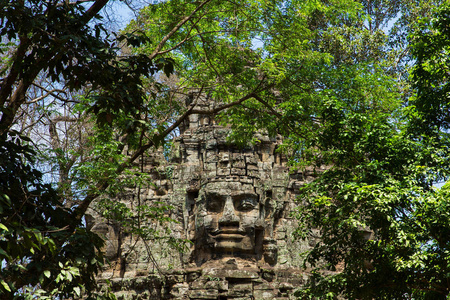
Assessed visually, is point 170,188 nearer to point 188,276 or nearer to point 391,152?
point 188,276

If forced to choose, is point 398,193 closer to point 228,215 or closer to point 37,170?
point 37,170

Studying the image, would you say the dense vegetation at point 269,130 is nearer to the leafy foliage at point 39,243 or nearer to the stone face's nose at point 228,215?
the leafy foliage at point 39,243

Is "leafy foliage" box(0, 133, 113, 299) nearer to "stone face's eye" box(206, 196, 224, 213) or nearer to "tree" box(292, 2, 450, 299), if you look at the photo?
"tree" box(292, 2, 450, 299)

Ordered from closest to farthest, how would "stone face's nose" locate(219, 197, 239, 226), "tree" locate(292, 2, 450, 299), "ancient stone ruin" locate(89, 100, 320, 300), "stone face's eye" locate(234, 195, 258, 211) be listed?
"tree" locate(292, 2, 450, 299) → "ancient stone ruin" locate(89, 100, 320, 300) → "stone face's nose" locate(219, 197, 239, 226) → "stone face's eye" locate(234, 195, 258, 211)

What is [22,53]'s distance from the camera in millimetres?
6047

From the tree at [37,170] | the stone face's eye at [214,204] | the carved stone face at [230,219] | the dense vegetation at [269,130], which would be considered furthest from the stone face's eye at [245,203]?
the tree at [37,170]

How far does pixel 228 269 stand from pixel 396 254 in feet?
16.8

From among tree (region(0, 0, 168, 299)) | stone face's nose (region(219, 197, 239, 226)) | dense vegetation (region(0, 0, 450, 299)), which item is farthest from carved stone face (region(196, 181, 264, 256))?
tree (region(0, 0, 168, 299))

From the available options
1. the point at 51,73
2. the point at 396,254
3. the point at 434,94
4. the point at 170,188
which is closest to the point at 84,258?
the point at 51,73

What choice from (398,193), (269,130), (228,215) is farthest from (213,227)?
(398,193)

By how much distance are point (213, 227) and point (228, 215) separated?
17.2 inches

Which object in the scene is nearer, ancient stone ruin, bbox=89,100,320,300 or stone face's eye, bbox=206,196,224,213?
ancient stone ruin, bbox=89,100,320,300

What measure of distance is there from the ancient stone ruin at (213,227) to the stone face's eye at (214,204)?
→ 0.02 m

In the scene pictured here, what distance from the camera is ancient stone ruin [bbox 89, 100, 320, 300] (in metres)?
12.2
